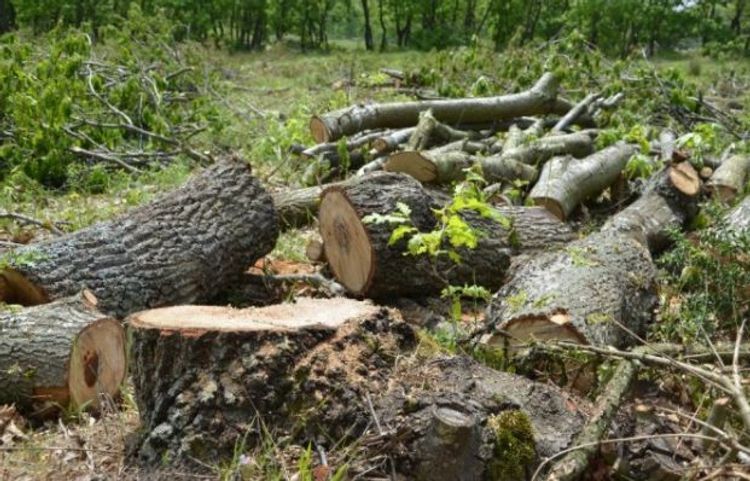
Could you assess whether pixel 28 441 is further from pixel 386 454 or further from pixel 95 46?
pixel 95 46

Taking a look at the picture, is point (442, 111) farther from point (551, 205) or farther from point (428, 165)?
point (551, 205)

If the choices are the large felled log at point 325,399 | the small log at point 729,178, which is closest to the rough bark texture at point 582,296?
the large felled log at point 325,399

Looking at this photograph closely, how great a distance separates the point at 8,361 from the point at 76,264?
0.74 m

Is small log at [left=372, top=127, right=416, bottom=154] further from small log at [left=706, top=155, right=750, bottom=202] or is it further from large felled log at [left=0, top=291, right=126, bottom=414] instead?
large felled log at [left=0, top=291, right=126, bottom=414]

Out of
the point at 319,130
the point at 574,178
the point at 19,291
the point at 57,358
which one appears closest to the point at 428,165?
the point at 574,178

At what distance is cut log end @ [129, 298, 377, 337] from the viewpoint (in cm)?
297

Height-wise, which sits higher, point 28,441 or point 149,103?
point 149,103

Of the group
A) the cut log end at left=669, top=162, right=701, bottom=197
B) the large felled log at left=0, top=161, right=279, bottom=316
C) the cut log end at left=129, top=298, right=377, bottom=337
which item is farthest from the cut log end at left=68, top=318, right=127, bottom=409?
the cut log end at left=669, top=162, right=701, bottom=197

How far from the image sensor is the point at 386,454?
2.77m

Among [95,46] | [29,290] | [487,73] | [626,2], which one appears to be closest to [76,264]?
[29,290]

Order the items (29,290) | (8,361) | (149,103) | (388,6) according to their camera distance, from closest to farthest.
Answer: (8,361) < (29,290) < (149,103) < (388,6)

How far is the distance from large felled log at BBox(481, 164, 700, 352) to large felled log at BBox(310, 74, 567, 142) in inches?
121

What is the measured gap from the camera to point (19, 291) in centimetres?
458

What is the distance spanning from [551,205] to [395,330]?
11.4 feet
